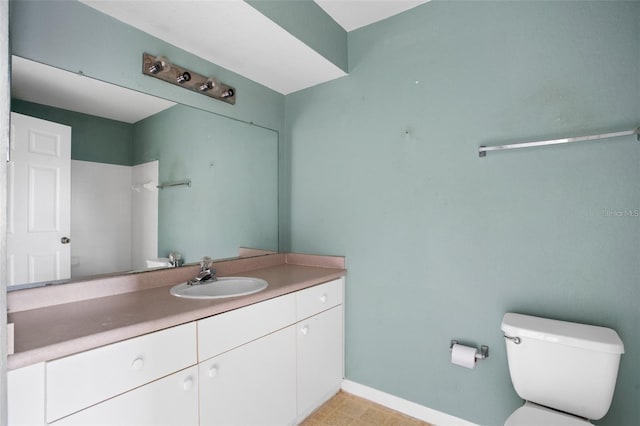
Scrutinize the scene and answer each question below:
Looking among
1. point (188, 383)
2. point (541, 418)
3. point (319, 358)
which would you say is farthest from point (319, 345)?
point (541, 418)

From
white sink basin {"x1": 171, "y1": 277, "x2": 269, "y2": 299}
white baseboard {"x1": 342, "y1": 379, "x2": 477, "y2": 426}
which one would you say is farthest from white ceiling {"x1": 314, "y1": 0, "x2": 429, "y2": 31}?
white baseboard {"x1": 342, "y1": 379, "x2": 477, "y2": 426}

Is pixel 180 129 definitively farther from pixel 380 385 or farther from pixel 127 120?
pixel 380 385

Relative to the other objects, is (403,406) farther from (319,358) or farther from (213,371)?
(213,371)

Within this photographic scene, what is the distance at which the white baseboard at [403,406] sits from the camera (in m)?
1.78

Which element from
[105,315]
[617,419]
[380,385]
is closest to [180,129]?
[105,315]

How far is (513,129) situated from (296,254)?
5.33ft

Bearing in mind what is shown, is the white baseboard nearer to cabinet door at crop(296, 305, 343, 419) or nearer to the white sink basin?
cabinet door at crop(296, 305, 343, 419)

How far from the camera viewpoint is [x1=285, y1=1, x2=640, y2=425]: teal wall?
4.51 ft

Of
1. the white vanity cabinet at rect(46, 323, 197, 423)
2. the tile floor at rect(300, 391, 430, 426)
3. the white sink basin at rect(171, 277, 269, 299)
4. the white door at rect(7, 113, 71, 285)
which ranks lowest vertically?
the tile floor at rect(300, 391, 430, 426)

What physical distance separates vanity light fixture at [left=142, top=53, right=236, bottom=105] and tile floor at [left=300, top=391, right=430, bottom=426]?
2078 mm

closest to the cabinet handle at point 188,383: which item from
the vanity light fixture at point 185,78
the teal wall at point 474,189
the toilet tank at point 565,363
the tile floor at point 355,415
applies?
the tile floor at point 355,415

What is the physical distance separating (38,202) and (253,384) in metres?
1.21

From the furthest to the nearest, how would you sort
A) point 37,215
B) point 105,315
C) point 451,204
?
point 451,204, point 37,215, point 105,315

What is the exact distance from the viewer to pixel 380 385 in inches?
80.0
